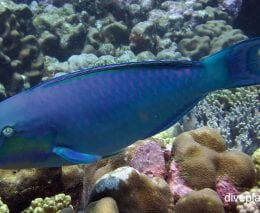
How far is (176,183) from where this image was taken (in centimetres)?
303

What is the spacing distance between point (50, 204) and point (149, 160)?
93 cm

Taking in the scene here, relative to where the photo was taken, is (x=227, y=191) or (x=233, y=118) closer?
(x=227, y=191)

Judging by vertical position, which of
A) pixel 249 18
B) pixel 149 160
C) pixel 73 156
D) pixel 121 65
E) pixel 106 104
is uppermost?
pixel 121 65

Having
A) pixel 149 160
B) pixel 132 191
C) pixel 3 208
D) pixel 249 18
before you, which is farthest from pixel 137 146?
pixel 249 18

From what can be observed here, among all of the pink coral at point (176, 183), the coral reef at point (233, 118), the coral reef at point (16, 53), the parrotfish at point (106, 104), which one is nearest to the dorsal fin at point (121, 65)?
the parrotfish at point (106, 104)

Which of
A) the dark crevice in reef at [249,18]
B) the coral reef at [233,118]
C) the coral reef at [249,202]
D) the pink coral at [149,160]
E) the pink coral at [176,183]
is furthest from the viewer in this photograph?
the dark crevice in reef at [249,18]

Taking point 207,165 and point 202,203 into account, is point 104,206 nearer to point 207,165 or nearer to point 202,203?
point 202,203

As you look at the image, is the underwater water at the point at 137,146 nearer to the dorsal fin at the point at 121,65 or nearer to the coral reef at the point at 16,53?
the dorsal fin at the point at 121,65

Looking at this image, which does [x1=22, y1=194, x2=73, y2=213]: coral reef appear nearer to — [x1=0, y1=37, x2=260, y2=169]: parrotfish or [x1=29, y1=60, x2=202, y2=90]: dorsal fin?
[x1=0, y1=37, x2=260, y2=169]: parrotfish

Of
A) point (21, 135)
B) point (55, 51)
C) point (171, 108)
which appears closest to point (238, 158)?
point (171, 108)

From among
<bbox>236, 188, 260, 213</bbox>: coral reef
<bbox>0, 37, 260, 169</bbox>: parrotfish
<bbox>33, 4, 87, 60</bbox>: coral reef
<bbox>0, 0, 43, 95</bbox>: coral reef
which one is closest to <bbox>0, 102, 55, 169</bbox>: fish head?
<bbox>0, 37, 260, 169</bbox>: parrotfish

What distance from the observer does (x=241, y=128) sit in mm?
5699

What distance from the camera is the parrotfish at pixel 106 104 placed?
164 cm

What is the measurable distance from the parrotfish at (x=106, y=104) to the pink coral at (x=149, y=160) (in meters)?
1.41
